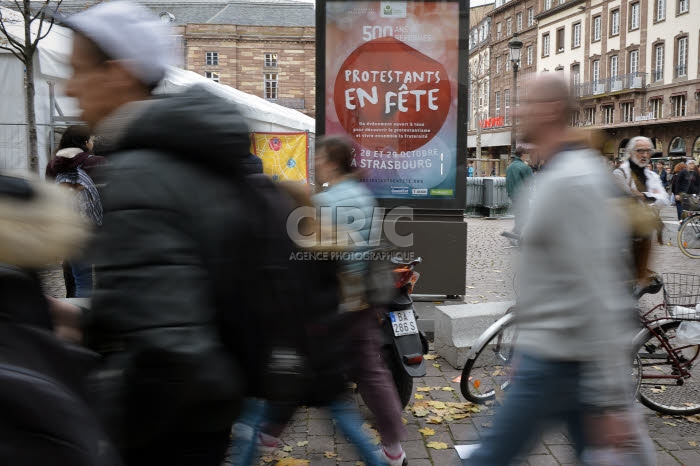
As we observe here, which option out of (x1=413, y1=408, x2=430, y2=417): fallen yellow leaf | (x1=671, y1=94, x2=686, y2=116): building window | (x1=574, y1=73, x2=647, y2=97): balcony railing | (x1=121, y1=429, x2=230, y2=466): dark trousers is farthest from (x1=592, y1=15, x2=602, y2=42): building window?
(x1=121, y1=429, x2=230, y2=466): dark trousers

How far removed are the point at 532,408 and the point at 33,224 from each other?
1.83 meters

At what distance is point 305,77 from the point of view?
61.2 m

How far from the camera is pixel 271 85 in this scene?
61.7 meters

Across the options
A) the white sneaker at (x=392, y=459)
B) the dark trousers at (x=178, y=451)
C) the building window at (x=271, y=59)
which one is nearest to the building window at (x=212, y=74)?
the building window at (x=271, y=59)

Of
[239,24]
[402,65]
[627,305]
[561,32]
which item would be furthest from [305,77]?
[627,305]

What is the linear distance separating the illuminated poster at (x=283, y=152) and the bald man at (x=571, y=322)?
32.5ft

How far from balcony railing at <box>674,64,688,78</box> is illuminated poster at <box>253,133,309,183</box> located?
38.6 m

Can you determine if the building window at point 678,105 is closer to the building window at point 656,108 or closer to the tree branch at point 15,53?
the building window at point 656,108

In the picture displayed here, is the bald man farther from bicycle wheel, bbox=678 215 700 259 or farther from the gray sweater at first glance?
bicycle wheel, bbox=678 215 700 259

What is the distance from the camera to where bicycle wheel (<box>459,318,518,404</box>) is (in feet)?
14.9

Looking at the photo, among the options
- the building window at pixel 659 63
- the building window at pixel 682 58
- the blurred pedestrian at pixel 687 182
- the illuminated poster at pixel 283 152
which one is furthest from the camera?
the building window at pixel 659 63

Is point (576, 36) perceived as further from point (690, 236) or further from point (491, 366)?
point (491, 366)

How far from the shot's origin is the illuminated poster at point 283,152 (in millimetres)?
12211

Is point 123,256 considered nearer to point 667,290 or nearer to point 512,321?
point 512,321
